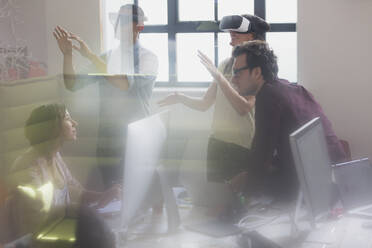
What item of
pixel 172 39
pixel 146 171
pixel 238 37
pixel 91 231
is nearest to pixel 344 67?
pixel 238 37

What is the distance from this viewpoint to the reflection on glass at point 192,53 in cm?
107

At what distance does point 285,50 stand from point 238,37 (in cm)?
25

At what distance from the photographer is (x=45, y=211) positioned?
21.0 inches

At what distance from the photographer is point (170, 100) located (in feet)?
3.43

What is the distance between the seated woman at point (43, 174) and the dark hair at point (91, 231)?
0.12 feet

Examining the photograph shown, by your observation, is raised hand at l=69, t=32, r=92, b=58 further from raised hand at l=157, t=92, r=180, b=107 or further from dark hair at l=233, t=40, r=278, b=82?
dark hair at l=233, t=40, r=278, b=82

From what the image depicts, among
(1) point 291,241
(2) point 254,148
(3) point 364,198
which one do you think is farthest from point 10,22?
(3) point 364,198

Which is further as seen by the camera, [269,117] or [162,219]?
[269,117]

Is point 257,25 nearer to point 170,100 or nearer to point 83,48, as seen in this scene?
point 170,100

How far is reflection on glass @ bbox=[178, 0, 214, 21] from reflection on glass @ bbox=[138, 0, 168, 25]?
1.5 inches

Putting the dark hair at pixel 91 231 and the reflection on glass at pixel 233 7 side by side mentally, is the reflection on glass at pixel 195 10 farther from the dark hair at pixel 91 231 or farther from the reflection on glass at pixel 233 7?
the dark hair at pixel 91 231

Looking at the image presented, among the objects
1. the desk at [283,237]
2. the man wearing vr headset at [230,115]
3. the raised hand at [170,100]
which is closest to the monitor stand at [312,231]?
the desk at [283,237]

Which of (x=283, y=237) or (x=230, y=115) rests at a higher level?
(x=230, y=115)

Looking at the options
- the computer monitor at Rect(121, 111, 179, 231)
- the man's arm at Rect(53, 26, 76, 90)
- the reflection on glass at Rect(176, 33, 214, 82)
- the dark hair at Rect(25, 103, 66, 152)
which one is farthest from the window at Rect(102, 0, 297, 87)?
the dark hair at Rect(25, 103, 66, 152)
